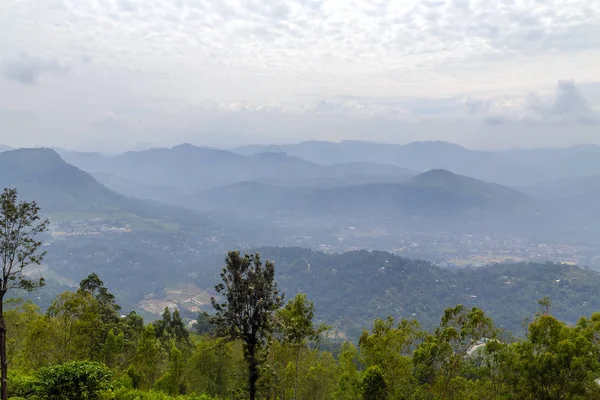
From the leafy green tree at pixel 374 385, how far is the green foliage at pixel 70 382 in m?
11.7

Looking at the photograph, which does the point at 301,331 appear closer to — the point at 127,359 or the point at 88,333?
the point at 88,333

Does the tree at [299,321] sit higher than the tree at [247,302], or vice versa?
the tree at [247,302]

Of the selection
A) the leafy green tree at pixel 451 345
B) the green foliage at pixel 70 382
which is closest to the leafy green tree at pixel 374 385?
the leafy green tree at pixel 451 345

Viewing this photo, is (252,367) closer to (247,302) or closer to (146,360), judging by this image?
(247,302)

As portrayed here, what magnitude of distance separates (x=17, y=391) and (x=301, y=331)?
13622 millimetres

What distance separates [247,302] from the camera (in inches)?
653

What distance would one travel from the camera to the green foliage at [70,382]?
14.8 metres

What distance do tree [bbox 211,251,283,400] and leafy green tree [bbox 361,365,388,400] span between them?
6.17 metres

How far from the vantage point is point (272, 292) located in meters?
17.0

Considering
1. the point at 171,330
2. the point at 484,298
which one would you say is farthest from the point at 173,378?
the point at 484,298

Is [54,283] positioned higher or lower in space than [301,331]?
lower

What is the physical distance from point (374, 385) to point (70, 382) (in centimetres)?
1332

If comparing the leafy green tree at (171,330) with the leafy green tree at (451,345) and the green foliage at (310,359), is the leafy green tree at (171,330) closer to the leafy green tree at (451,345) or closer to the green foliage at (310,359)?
the green foliage at (310,359)

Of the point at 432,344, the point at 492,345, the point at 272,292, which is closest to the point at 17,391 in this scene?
the point at 272,292
